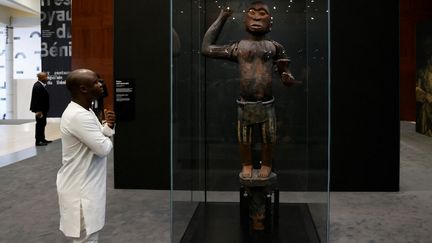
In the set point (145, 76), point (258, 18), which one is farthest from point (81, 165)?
point (145, 76)

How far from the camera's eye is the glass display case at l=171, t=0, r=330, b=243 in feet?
13.2

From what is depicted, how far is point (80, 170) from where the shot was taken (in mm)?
2670

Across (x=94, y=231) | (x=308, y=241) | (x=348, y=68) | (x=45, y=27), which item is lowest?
(x=308, y=241)

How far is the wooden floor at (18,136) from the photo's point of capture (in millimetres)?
10070

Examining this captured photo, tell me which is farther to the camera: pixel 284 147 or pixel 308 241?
pixel 284 147

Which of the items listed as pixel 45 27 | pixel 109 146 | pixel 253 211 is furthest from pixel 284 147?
pixel 45 27

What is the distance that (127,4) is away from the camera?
20.1ft

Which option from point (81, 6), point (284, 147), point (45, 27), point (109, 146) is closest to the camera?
point (109, 146)

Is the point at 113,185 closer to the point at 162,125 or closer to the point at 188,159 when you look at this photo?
the point at 162,125

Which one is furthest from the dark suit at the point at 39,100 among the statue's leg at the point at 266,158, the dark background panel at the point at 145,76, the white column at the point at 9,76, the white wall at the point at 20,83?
the white column at the point at 9,76

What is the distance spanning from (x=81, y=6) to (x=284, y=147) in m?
9.51

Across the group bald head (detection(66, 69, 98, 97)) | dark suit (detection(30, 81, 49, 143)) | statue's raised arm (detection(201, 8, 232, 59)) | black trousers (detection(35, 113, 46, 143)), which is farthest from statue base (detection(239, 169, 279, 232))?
black trousers (detection(35, 113, 46, 143))

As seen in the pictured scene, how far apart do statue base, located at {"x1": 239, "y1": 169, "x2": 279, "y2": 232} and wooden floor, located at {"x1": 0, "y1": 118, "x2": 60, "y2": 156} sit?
6.45 meters

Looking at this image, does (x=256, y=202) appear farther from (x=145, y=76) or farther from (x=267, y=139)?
(x=145, y=76)
